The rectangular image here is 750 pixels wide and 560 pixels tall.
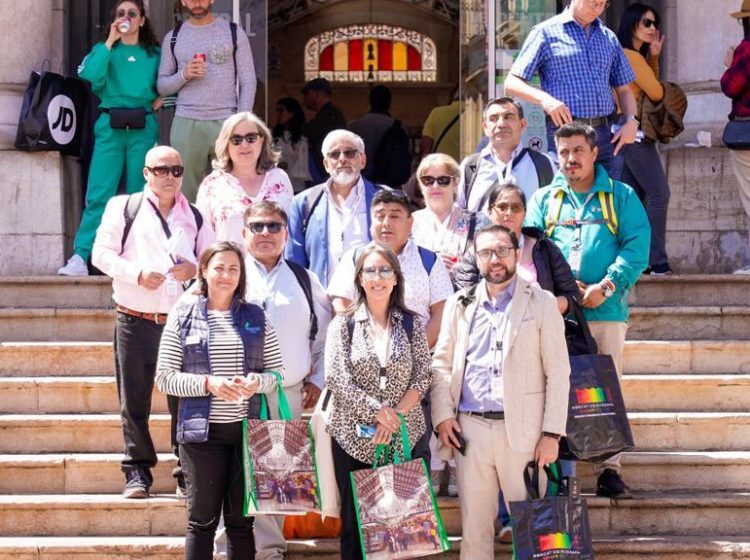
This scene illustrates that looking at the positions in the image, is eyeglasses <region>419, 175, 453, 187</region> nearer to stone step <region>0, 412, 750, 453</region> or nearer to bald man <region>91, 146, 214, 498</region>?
bald man <region>91, 146, 214, 498</region>

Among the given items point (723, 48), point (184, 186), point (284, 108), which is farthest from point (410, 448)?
point (284, 108)

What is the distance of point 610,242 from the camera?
297 inches

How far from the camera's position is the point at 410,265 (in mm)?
7324

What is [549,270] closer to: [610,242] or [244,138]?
[610,242]

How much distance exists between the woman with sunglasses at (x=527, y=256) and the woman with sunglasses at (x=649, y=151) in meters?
2.79

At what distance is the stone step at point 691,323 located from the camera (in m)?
9.08

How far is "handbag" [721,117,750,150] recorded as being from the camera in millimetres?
9789

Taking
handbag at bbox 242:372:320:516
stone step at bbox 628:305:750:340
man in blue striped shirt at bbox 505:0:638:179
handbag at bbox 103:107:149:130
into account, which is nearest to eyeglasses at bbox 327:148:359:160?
man in blue striped shirt at bbox 505:0:638:179

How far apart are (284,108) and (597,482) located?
5580mm

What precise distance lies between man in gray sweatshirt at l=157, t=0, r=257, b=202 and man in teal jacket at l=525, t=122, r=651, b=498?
284cm

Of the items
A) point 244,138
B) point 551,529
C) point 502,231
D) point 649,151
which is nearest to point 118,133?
point 244,138

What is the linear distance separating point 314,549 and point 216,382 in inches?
46.1

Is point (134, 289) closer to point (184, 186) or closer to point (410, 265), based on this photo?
point (410, 265)

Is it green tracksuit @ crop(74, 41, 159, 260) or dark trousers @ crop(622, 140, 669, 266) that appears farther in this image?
dark trousers @ crop(622, 140, 669, 266)
